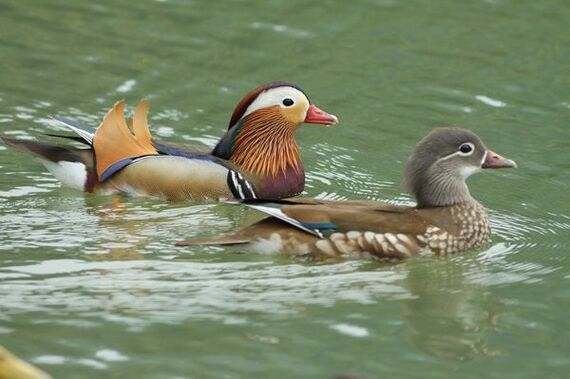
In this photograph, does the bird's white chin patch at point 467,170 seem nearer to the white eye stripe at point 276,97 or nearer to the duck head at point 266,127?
the duck head at point 266,127

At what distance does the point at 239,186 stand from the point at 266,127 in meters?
0.66

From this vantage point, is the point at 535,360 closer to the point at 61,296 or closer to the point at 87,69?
the point at 61,296

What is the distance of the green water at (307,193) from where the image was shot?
725 cm

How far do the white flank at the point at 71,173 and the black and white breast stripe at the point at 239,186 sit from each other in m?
0.94

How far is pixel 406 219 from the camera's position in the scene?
8.94 metres

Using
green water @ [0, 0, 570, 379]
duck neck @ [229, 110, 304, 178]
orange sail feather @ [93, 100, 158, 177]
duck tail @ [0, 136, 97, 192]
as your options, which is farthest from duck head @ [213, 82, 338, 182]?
duck tail @ [0, 136, 97, 192]

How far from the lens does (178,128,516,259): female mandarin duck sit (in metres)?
8.78

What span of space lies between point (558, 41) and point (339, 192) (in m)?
3.32

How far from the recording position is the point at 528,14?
1345 centimetres

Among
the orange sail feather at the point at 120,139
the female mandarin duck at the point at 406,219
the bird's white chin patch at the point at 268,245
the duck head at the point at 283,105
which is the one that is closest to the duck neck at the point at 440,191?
the female mandarin duck at the point at 406,219

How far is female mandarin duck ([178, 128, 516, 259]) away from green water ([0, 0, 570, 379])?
111 mm

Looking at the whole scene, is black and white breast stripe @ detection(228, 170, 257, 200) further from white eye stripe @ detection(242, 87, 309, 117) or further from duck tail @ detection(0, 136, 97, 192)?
duck tail @ detection(0, 136, 97, 192)

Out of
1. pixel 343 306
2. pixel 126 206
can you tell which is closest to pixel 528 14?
pixel 126 206

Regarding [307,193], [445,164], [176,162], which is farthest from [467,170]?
[176,162]
